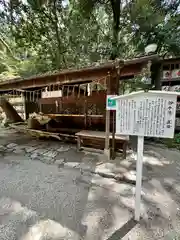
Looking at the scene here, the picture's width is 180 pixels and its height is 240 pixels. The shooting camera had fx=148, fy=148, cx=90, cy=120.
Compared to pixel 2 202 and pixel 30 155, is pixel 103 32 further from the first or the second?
pixel 2 202

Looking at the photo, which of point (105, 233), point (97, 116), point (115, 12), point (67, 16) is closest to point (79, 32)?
point (67, 16)

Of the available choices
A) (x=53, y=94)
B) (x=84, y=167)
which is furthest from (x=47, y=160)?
(x=53, y=94)

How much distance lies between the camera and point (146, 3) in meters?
5.81

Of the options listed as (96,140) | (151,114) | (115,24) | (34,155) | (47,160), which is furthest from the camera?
(115,24)

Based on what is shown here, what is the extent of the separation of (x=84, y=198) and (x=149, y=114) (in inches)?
72.0

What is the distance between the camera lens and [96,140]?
192 inches

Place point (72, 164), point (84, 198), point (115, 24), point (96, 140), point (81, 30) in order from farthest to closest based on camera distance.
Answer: point (81, 30) → point (115, 24) → point (96, 140) → point (72, 164) → point (84, 198)

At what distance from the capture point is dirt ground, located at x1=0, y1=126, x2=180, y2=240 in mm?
1941

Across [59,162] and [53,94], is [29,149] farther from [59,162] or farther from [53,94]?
[53,94]

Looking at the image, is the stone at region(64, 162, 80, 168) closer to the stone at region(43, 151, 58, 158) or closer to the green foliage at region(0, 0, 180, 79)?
the stone at region(43, 151, 58, 158)

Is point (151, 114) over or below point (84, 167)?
over

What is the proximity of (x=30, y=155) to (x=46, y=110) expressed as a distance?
3003mm

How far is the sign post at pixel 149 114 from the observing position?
1838 millimetres

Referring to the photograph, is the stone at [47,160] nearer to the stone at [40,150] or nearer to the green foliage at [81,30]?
the stone at [40,150]
